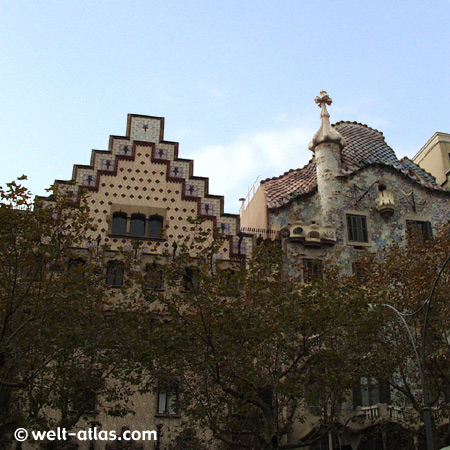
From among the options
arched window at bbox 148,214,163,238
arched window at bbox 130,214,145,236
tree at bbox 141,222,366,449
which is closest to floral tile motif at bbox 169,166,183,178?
arched window at bbox 148,214,163,238

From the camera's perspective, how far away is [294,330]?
1716 cm

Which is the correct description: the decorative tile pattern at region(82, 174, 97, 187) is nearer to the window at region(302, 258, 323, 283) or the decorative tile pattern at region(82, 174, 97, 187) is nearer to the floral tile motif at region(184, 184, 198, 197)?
the floral tile motif at region(184, 184, 198, 197)

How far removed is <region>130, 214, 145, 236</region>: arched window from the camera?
24.9 m

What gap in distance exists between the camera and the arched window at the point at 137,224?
2486 centimetres

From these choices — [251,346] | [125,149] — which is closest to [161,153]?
[125,149]

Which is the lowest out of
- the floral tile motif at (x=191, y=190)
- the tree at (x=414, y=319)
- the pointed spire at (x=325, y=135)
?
the tree at (x=414, y=319)

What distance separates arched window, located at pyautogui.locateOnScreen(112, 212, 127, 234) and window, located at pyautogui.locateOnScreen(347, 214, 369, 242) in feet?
29.2

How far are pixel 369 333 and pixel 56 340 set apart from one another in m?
9.04

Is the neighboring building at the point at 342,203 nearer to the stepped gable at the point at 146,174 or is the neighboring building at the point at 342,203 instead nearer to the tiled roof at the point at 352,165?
the tiled roof at the point at 352,165

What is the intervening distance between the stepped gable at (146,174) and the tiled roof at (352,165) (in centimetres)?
264

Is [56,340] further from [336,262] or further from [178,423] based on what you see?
[336,262]

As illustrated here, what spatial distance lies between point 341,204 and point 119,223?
29.9ft

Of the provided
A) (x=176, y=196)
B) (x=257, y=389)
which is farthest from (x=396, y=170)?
(x=257, y=389)

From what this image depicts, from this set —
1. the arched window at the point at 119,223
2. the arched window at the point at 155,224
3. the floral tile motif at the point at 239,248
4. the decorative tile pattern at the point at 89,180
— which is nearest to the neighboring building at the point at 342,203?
the floral tile motif at the point at 239,248
